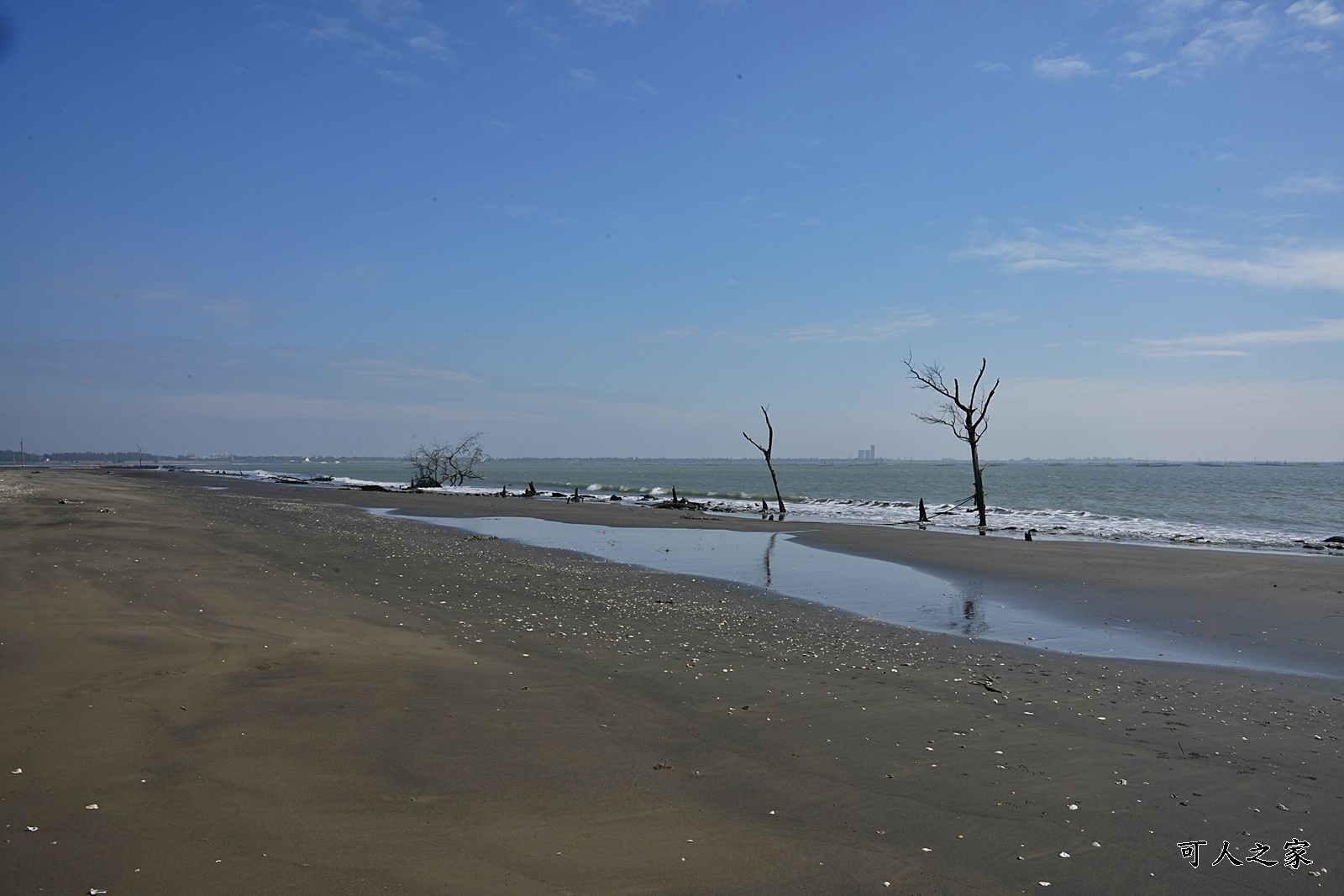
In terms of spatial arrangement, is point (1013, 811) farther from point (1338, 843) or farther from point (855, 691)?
point (855, 691)

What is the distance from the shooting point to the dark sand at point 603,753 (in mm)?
4457

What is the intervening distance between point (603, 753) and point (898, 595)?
10930 mm

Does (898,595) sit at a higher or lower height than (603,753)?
lower

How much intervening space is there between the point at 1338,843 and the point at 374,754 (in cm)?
663

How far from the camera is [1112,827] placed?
5.31m

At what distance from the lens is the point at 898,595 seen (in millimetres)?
15922

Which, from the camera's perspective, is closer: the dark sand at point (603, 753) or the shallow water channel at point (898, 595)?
the dark sand at point (603, 753)

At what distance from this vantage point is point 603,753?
6.30 metres

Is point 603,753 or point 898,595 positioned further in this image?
point 898,595

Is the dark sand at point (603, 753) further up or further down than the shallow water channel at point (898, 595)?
further up

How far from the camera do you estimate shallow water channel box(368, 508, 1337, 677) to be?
36.4ft

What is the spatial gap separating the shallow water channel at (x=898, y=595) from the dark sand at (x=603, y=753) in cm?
103

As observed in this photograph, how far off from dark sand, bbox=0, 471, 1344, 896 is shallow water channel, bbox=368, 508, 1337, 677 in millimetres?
1030

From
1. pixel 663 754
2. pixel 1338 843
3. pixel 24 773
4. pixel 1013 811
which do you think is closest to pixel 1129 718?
pixel 1338 843
